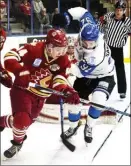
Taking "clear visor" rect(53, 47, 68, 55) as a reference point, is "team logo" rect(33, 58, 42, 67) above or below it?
below

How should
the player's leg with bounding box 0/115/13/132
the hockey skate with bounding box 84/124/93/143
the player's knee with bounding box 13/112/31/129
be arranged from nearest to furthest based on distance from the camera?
the player's knee with bounding box 13/112/31/129
the player's leg with bounding box 0/115/13/132
the hockey skate with bounding box 84/124/93/143

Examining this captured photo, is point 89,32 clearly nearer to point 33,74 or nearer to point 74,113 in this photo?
point 33,74

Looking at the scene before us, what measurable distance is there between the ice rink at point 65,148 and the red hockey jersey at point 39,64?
28 cm

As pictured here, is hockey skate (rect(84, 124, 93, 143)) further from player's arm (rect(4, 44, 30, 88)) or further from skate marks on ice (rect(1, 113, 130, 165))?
player's arm (rect(4, 44, 30, 88))

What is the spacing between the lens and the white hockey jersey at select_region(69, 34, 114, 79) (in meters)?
1.54

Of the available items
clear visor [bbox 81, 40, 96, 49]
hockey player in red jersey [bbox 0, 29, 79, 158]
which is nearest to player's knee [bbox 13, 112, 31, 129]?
hockey player in red jersey [bbox 0, 29, 79, 158]

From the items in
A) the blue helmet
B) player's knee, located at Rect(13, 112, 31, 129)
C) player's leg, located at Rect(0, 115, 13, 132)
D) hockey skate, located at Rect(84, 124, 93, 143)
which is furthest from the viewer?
hockey skate, located at Rect(84, 124, 93, 143)

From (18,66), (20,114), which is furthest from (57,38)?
(20,114)

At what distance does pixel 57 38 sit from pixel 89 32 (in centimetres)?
11

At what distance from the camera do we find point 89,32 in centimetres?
145

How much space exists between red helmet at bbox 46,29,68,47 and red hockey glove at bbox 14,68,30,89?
141 millimetres

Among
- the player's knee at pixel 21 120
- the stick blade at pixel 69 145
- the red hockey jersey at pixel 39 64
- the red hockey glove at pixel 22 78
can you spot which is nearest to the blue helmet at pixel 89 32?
the red hockey jersey at pixel 39 64

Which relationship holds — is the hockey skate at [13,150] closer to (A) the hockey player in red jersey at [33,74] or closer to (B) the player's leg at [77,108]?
(A) the hockey player in red jersey at [33,74]

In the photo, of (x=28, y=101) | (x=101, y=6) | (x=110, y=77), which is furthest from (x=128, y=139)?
(x=101, y=6)
